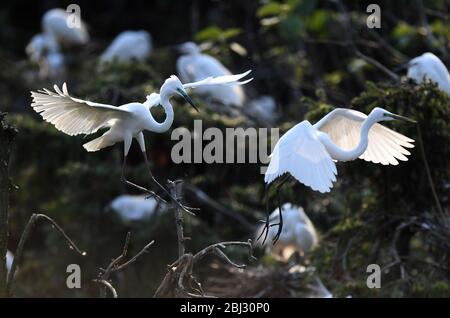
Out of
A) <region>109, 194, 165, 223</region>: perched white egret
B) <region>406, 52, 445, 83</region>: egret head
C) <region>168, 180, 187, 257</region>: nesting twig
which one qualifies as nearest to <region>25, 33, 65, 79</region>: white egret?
<region>109, 194, 165, 223</region>: perched white egret

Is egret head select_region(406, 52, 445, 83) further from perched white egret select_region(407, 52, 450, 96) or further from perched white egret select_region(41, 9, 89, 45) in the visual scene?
perched white egret select_region(41, 9, 89, 45)

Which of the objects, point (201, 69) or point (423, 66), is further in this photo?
point (201, 69)

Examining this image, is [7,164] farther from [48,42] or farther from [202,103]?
[48,42]

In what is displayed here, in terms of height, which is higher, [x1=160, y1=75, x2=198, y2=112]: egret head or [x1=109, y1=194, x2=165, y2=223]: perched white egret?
[x1=160, y1=75, x2=198, y2=112]: egret head

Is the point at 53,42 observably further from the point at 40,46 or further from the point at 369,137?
the point at 369,137

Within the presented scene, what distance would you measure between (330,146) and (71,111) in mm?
1181

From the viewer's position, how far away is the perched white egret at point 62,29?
10.9 metres

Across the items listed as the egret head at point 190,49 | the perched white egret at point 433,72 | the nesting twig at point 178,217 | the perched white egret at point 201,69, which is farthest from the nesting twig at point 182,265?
the egret head at point 190,49

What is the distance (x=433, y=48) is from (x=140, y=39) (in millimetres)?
3427

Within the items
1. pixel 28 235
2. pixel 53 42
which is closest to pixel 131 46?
pixel 53 42

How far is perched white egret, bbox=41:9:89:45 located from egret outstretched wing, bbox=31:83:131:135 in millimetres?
6250

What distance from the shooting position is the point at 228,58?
8.53 meters

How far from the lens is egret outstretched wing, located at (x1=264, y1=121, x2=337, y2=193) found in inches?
163

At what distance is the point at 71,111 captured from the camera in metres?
4.22
